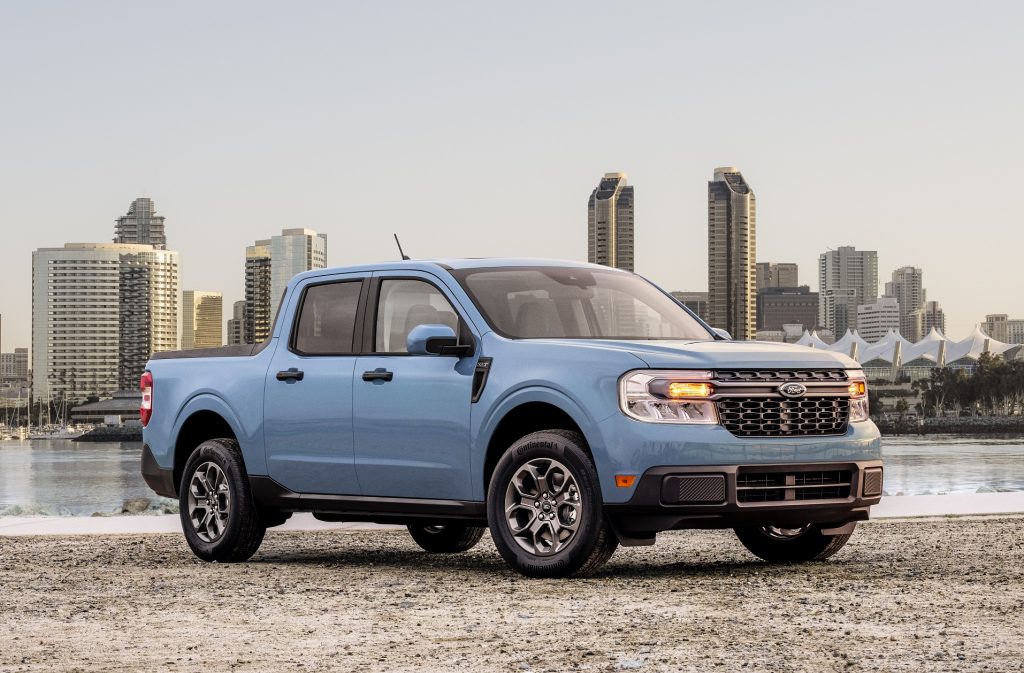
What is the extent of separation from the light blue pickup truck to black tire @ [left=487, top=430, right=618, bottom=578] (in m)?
0.01

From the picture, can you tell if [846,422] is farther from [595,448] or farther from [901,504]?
[901,504]

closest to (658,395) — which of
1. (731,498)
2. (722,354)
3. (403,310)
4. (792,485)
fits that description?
(722,354)

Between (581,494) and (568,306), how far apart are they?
155 cm

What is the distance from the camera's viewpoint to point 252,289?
18438cm

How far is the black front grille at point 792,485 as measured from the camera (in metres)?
8.40

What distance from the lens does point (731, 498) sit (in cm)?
830

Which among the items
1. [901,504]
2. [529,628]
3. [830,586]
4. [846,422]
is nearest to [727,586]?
[830,586]

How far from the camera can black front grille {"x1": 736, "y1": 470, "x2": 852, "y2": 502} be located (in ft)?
27.6

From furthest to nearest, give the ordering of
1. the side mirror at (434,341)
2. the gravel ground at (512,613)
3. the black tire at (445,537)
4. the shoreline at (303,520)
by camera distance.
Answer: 1. the shoreline at (303,520)
2. the black tire at (445,537)
3. the side mirror at (434,341)
4. the gravel ground at (512,613)

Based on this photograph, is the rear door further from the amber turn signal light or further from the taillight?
the amber turn signal light

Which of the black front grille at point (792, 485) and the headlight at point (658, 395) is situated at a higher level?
the headlight at point (658, 395)

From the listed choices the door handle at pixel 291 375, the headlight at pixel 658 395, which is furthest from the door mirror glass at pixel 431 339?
the door handle at pixel 291 375

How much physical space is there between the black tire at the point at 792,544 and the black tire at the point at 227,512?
3.30 m

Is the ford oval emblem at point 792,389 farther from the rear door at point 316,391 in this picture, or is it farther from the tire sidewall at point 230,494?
the tire sidewall at point 230,494
